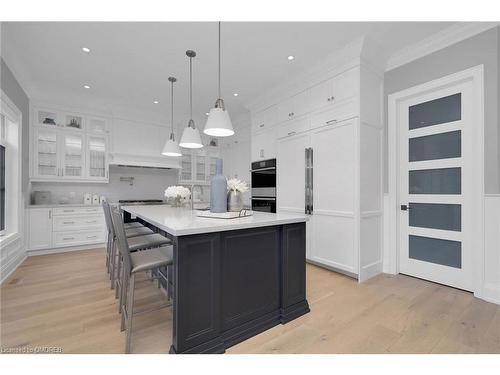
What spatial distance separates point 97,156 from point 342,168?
177 inches

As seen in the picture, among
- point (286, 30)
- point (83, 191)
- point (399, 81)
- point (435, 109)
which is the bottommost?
point (83, 191)

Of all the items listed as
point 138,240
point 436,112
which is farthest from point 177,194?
point 436,112

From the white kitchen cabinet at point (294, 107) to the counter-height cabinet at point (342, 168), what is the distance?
0.05ft

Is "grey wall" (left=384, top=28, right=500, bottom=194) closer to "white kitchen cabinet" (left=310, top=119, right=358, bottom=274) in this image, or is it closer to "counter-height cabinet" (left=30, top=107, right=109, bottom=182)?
"white kitchen cabinet" (left=310, top=119, right=358, bottom=274)

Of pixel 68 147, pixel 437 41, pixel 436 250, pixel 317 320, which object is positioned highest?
pixel 437 41

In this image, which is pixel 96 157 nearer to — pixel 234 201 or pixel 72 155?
pixel 72 155

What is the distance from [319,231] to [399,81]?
2198 millimetres

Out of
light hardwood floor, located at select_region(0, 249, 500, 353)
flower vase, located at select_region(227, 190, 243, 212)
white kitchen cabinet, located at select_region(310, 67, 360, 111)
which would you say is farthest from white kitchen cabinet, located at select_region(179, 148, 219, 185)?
flower vase, located at select_region(227, 190, 243, 212)

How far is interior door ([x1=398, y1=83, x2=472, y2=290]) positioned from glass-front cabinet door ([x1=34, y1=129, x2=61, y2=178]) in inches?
220

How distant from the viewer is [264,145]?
14.2 feet

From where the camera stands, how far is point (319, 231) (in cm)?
332
